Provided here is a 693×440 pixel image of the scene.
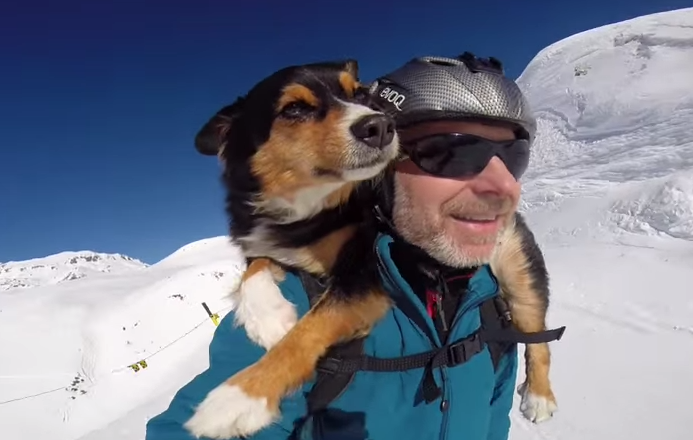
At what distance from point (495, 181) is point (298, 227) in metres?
0.99

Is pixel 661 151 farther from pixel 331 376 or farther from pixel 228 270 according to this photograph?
pixel 331 376

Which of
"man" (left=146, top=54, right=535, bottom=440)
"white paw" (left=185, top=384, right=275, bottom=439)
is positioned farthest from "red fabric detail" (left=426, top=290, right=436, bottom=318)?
"white paw" (left=185, top=384, right=275, bottom=439)

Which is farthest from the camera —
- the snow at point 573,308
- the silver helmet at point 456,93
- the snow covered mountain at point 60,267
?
the snow covered mountain at point 60,267

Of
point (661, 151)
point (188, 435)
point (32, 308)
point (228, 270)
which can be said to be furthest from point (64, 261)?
point (188, 435)

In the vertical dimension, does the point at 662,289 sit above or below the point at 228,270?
above

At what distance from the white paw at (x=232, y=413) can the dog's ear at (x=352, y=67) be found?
1823mm

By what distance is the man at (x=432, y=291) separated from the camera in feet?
6.41

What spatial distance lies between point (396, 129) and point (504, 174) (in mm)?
519

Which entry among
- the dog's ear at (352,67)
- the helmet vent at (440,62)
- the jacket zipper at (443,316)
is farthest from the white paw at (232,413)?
the dog's ear at (352,67)

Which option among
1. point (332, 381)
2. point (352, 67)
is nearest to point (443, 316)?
point (332, 381)

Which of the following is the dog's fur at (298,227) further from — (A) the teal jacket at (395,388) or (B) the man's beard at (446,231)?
(B) the man's beard at (446,231)

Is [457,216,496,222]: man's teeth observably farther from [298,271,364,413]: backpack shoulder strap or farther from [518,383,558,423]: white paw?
[518,383,558,423]: white paw

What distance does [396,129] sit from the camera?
237 centimetres

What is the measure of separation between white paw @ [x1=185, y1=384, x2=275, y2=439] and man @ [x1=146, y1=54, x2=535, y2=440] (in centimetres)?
6
